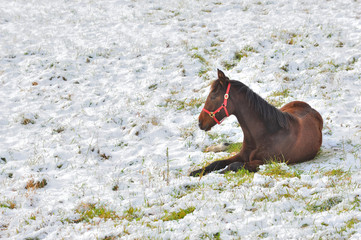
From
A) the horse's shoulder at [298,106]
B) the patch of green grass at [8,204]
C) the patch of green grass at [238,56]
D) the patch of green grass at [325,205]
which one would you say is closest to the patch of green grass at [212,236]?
the patch of green grass at [325,205]

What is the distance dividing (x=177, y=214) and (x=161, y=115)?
189 inches

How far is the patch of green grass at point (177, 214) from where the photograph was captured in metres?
4.39

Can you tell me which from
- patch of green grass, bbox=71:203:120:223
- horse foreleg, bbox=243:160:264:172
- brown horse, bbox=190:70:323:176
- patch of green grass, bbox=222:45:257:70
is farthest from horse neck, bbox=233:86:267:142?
patch of green grass, bbox=222:45:257:70

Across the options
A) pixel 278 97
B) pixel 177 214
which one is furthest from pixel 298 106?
pixel 177 214

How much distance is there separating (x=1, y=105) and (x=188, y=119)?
17.6 ft

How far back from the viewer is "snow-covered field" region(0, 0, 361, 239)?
433 cm

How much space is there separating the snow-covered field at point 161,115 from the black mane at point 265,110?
0.85 meters

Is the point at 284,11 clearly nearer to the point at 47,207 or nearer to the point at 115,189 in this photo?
the point at 115,189

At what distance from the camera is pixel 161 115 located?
9.04 meters

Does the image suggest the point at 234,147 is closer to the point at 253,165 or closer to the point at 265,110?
the point at 253,165

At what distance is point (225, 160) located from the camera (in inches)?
251

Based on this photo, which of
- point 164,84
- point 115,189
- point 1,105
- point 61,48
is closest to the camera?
point 115,189

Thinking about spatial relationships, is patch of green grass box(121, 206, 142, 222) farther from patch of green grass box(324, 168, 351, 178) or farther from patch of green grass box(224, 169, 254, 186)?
patch of green grass box(324, 168, 351, 178)

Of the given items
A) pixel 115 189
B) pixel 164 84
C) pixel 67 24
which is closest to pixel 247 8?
pixel 164 84
